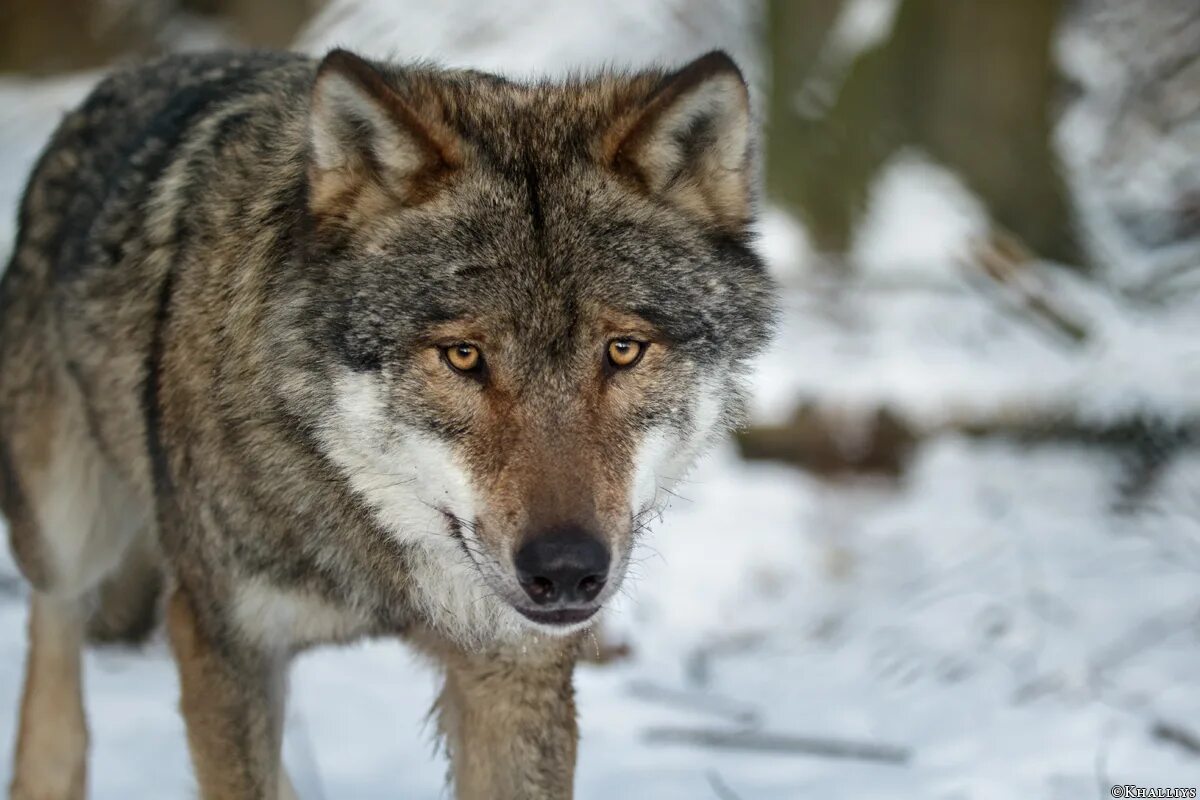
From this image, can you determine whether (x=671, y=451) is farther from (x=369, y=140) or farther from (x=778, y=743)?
(x=778, y=743)

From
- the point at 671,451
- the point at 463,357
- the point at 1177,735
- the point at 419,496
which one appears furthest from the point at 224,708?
the point at 1177,735

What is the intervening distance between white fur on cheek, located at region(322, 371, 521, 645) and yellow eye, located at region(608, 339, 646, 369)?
402mm

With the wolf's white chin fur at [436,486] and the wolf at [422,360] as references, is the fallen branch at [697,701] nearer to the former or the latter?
the wolf at [422,360]

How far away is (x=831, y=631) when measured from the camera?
5695 millimetres

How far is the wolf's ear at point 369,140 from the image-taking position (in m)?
2.72

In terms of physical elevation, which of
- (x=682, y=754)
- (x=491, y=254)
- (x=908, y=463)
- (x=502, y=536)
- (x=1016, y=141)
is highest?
(x=1016, y=141)

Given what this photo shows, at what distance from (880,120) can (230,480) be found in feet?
20.7

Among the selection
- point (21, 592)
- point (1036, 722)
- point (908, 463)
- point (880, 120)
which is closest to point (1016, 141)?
point (880, 120)

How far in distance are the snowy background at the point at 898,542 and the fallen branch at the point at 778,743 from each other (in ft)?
0.04

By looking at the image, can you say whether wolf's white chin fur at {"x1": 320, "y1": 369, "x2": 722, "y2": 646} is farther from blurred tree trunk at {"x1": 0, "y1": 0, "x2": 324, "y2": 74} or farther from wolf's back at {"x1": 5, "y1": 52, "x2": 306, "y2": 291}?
blurred tree trunk at {"x1": 0, "y1": 0, "x2": 324, "y2": 74}

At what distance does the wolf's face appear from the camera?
2.62m

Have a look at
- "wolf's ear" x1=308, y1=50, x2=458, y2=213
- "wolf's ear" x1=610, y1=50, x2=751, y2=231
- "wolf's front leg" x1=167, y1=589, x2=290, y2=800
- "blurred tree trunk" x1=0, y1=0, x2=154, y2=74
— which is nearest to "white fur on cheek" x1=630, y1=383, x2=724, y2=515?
"wolf's ear" x1=610, y1=50, x2=751, y2=231

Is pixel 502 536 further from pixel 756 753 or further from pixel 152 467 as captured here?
pixel 756 753

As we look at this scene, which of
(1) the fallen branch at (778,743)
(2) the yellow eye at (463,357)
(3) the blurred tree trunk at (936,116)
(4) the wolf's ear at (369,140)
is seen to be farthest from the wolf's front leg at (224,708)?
(3) the blurred tree trunk at (936,116)
